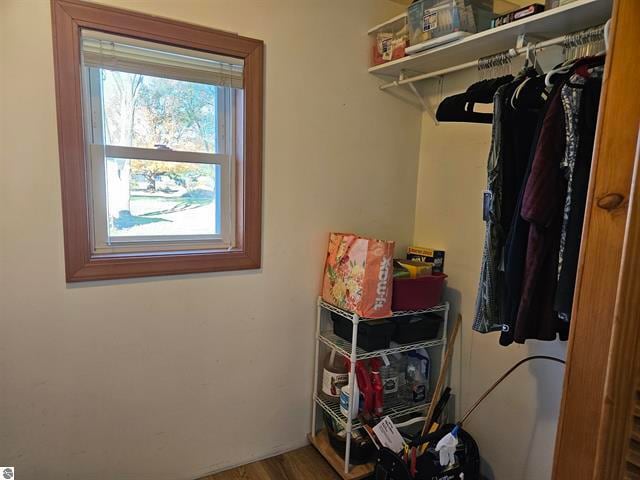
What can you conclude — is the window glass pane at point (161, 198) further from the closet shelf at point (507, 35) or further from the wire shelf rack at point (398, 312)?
the closet shelf at point (507, 35)

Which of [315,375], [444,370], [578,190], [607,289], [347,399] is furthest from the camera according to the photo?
[315,375]

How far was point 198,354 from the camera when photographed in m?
1.79

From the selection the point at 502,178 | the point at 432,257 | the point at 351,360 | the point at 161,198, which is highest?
the point at 502,178

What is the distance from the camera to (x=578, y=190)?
1.05m

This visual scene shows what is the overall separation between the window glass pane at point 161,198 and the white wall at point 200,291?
0.21 meters

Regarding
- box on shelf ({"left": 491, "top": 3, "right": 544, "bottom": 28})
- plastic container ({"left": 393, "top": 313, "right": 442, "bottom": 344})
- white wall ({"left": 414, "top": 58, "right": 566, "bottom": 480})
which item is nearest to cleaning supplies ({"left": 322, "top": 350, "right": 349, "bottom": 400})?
plastic container ({"left": 393, "top": 313, "right": 442, "bottom": 344})

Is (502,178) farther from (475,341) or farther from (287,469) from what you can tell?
(287,469)

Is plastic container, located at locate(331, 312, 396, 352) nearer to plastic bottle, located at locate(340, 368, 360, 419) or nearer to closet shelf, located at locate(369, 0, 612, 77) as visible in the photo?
plastic bottle, located at locate(340, 368, 360, 419)

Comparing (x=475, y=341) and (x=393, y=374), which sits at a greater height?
(x=475, y=341)

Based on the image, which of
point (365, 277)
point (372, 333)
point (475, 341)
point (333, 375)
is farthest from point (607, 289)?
point (333, 375)

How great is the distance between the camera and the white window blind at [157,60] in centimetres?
146

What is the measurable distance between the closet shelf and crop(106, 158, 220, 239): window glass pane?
1003 mm

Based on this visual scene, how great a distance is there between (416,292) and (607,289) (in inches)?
42.2

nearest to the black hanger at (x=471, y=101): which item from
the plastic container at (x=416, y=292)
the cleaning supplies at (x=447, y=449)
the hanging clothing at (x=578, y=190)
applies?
the hanging clothing at (x=578, y=190)
